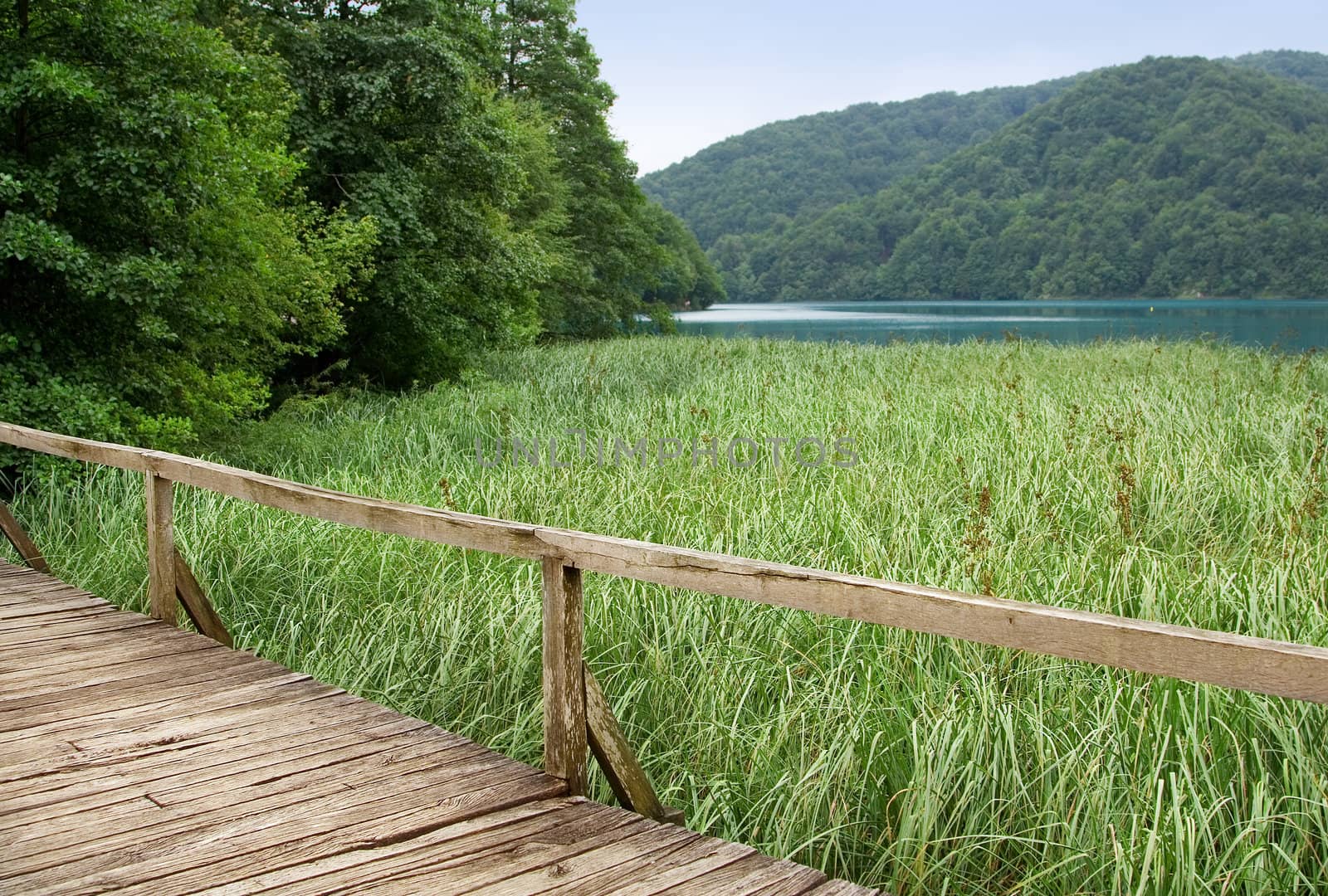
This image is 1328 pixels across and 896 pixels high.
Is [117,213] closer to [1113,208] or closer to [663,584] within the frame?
[663,584]

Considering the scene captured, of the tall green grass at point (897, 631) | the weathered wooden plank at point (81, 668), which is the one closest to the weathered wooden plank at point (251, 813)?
the tall green grass at point (897, 631)

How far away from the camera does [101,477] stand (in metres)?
7.54

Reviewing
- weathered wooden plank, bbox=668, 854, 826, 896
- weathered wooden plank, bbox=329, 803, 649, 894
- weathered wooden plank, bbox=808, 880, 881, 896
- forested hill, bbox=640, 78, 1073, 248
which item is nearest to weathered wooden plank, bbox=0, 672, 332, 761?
weathered wooden plank, bbox=329, 803, 649, 894

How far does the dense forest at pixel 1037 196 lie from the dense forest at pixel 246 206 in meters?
51.6

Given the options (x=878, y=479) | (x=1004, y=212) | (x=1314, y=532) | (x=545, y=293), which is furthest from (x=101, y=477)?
(x=1004, y=212)

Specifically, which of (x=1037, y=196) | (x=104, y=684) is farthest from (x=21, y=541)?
(x=1037, y=196)

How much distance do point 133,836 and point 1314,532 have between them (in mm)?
5607

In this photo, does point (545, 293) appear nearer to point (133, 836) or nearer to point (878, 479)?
point (878, 479)

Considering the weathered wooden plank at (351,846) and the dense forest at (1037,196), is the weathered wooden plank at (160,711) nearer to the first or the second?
the weathered wooden plank at (351,846)

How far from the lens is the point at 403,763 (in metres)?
2.70

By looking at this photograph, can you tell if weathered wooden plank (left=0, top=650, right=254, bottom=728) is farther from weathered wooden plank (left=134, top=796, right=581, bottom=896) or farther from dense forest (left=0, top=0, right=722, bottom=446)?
dense forest (left=0, top=0, right=722, bottom=446)

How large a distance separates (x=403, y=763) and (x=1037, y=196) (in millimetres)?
81255

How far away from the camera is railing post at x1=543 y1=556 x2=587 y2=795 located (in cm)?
246

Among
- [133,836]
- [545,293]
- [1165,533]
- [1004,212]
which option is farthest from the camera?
[1004,212]
